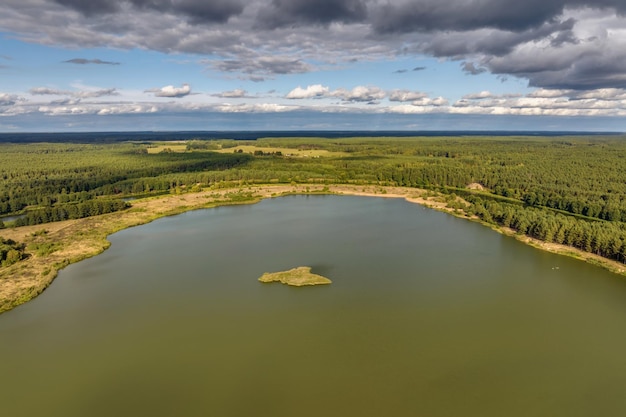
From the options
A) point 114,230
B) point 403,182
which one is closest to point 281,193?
point 403,182

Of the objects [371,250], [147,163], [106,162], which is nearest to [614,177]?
[371,250]

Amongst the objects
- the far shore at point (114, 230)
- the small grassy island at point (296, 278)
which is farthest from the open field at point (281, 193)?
the small grassy island at point (296, 278)

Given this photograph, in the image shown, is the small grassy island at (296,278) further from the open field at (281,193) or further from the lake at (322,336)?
the open field at (281,193)

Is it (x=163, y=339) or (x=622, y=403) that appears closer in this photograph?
(x=622, y=403)

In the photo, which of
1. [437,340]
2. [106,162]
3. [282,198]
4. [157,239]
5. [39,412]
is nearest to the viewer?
[39,412]

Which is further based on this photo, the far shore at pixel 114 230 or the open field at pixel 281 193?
the open field at pixel 281 193

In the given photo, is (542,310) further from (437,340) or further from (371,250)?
(371,250)

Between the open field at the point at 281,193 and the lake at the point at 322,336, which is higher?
the open field at the point at 281,193
